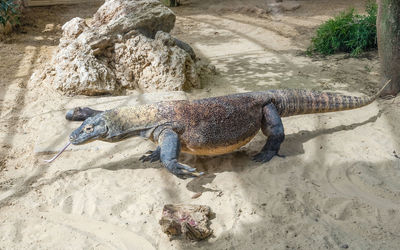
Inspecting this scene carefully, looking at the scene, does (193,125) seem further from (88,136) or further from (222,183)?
(88,136)

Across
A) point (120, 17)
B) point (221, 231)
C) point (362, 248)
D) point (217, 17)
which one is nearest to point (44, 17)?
point (217, 17)

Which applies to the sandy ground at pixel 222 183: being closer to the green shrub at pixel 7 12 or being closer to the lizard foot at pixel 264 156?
the lizard foot at pixel 264 156

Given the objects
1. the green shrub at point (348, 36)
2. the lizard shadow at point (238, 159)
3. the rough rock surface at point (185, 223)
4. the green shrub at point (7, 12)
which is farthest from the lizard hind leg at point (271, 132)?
the green shrub at point (7, 12)

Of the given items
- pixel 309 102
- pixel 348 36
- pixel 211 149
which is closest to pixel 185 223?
pixel 211 149

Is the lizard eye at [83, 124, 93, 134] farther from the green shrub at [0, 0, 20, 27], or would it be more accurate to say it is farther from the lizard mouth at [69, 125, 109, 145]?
the green shrub at [0, 0, 20, 27]

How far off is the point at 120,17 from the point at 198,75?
63.4 inches

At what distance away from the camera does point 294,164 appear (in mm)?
3701

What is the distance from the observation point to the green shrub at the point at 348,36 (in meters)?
6.91

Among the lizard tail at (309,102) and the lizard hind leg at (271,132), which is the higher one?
the lizard tail at (309,102)

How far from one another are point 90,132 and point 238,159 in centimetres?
150

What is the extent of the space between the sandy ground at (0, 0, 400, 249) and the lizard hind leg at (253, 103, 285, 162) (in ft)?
0.29

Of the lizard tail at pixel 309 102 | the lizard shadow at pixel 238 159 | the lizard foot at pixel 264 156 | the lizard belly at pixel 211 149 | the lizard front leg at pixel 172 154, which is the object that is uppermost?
the lizard tail at pixel 309 102

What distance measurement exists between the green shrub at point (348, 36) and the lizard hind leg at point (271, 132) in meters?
3.91

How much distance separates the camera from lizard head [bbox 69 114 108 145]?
11.4 ft
